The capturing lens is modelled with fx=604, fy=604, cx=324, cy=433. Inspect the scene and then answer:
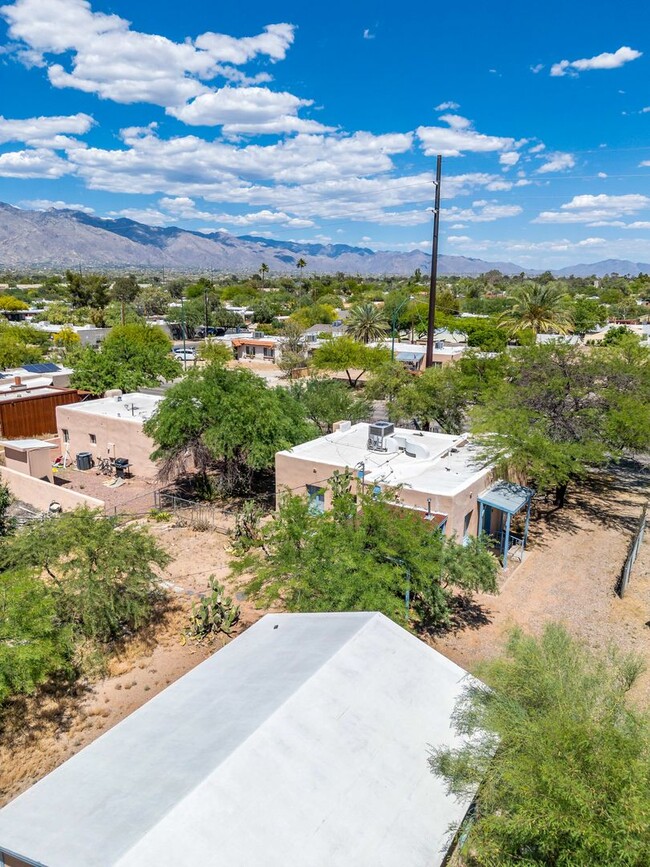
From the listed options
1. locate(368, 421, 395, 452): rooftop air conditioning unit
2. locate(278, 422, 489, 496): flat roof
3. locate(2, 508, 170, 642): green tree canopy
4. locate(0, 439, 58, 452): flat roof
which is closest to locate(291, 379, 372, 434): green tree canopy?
locate(278, 422, 489, 496): flat roof

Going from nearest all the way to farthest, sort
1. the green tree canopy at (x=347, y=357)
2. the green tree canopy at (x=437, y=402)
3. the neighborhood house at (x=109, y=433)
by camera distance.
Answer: the neighborhood house at (x=109, y=433) < the green tree canopy at (x=437, y=402) < the green tree canopy at (x=347, y=357)

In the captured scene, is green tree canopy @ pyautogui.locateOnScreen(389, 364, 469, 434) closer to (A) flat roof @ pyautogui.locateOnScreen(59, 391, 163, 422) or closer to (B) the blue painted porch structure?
(B) the blue painted porch structure

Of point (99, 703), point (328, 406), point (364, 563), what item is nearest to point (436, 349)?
point (328, 406)

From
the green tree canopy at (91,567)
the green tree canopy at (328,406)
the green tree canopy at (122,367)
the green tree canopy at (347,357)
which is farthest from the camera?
the green tree canopy at (347,357)

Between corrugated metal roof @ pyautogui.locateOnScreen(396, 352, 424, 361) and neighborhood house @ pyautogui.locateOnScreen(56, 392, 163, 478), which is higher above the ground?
corrugated metal roof @ pyautogui.locateOnScreen(396, 352, 424, 361)

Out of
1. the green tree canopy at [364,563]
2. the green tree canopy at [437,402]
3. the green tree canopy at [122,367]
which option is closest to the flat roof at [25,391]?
A: the green tree canopy at [122,367]

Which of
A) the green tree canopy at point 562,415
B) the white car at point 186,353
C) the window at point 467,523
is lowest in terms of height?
the white car at point 186,353

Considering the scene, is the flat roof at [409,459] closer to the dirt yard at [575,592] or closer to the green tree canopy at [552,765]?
the dirt yard at [575,592]

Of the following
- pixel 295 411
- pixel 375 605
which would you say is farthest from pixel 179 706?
pixel 295 411
